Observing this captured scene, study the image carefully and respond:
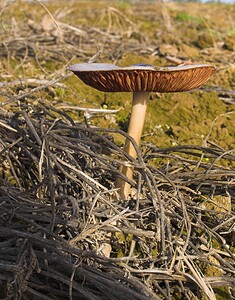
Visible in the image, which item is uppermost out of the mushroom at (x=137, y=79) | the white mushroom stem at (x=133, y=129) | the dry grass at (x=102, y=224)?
the mushroom at (x=137, y=79)

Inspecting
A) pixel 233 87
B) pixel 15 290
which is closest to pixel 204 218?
pixel 15 290

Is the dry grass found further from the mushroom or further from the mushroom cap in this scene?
the mushroom cap

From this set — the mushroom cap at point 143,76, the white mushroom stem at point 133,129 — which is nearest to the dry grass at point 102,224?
the white mushroom stem at point 133,129

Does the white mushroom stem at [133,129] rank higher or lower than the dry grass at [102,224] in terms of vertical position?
higher

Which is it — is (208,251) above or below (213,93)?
below

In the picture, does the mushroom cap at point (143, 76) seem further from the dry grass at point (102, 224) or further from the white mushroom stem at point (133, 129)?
the dry grass at point (102, 224)

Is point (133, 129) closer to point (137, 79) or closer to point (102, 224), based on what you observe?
point (137, 79)

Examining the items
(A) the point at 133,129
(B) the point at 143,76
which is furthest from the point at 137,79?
(A) the point at 133,129

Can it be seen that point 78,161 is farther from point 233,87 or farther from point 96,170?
point 233,87
